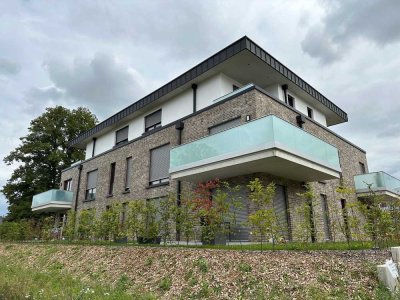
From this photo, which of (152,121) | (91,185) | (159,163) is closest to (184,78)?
(152,121)

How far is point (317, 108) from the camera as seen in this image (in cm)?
1820

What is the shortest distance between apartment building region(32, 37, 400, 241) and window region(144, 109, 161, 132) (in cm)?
6

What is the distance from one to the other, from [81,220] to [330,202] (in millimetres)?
11692

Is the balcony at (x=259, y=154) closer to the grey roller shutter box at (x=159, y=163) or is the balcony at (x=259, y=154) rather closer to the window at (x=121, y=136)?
the grey roller shutter box at (x=159, y=163)

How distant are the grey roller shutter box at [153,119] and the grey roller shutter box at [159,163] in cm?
216

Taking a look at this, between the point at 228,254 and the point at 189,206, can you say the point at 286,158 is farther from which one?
the point at 228,254

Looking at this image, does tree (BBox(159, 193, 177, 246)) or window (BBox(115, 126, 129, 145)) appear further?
window (BBox(115, 126, 129, 145))

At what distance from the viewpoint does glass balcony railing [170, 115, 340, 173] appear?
9.39 metres

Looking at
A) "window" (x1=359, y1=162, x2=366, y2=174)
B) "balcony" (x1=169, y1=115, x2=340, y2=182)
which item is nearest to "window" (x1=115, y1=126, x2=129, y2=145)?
"balcony" (x1=169, y1=115, x2=340, y2=182)

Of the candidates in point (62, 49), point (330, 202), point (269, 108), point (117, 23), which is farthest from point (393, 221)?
point (62, 49)

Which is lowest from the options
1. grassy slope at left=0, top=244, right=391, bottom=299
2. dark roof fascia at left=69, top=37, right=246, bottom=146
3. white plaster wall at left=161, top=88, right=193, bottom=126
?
grassy slope at left=0, top=244, right=391, bottom=299

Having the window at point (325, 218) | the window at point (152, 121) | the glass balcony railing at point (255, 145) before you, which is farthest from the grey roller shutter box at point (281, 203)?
the window at point (152, 121)

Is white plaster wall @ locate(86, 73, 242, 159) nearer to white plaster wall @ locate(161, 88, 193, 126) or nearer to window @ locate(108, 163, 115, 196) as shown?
white plaster wall @ locate(161, 88, 193, 126)

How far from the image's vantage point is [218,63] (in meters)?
13.2
